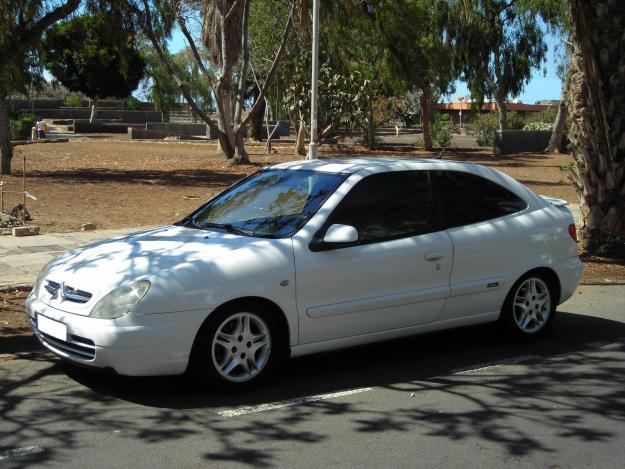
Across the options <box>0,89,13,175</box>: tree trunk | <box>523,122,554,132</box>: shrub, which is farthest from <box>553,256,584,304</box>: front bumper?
<box>523,122,554,132</box>: shrub

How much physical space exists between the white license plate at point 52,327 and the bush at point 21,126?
4363cm

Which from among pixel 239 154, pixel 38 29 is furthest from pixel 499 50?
pixel 38 29

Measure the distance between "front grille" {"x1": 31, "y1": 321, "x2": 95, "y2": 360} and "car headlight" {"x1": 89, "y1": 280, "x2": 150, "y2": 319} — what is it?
20 centimetres

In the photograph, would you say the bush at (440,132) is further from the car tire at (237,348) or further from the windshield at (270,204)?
the car tire at (237,348)

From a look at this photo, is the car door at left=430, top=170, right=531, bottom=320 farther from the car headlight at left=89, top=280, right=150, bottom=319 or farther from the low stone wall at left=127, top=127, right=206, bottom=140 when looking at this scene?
the low stone wall at left=127, top=127, right=206, bottom=140

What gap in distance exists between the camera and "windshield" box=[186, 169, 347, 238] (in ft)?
21.4

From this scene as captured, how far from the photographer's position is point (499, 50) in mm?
44469

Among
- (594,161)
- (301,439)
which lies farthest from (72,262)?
(594,161)

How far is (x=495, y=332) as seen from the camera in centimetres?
795

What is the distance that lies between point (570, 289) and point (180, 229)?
3.57 meters

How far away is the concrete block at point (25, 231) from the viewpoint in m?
12.8

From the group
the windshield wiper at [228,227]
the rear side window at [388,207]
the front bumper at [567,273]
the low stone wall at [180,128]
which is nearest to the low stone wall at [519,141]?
the low stone wall at [180,128]

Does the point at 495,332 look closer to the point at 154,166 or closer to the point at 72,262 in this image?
the point at 72,262

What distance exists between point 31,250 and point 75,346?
6.26m
